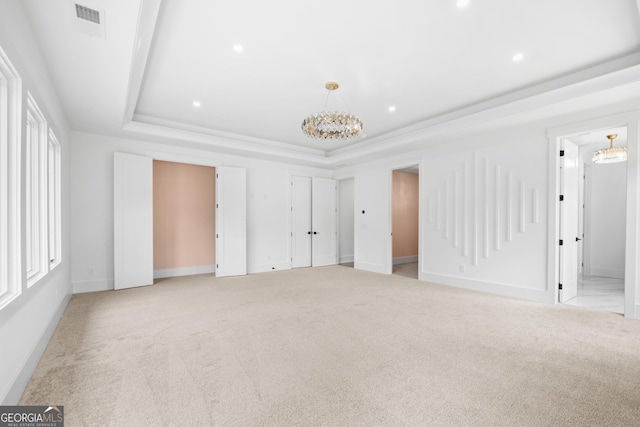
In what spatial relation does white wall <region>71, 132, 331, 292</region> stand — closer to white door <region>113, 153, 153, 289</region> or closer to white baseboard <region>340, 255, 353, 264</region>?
white door <region>113, 153, 153, 289</region>

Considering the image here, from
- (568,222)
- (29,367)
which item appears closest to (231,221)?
(29,367)

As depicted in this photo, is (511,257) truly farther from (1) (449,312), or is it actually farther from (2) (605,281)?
(2) (605,281)

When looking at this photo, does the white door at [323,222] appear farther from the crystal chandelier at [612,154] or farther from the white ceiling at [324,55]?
the crystal chandelier at [612,154]

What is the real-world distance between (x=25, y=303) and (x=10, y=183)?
3.20ft

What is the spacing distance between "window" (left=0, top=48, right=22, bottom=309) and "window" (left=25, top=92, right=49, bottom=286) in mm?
819

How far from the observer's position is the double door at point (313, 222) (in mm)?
7938

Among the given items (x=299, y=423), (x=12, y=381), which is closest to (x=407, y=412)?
(x=299, y=423)

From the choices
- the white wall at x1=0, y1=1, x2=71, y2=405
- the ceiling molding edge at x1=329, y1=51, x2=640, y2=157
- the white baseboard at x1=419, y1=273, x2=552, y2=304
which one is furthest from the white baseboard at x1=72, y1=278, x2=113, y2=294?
the ceiling molding edge at x1=329, y1=51, x2=640, y2=157

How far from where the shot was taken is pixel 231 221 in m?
6.76

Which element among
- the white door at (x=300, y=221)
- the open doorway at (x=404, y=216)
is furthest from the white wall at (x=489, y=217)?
the white door at (x=300, y=221)

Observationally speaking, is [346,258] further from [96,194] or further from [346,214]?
[96,194]

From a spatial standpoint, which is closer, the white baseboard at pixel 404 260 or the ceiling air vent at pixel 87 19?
the ceiling air vent at pixel 87 19

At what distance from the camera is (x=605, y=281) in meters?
5.95

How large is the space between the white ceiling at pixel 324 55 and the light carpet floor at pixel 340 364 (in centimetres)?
283
